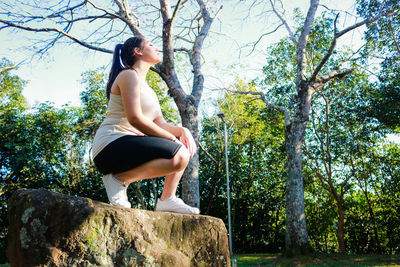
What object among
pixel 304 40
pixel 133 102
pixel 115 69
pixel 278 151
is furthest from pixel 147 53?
pixel 278 151

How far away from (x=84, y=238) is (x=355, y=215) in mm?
16310

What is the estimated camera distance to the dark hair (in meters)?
2.32

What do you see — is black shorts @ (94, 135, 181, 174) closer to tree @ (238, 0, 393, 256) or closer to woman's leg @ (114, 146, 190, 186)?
woman's leg @ (114, 146, 190, 186)

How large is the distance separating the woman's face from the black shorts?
0.67m

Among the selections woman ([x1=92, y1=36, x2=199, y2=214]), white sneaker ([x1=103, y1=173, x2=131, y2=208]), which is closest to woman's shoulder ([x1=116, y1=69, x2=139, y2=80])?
woman ([x1=92, y1=36, x2=199, y2=214])

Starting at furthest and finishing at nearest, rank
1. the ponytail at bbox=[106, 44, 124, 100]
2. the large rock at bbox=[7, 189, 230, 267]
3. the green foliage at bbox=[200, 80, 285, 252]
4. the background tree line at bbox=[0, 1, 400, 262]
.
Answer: the green foliage at bbox=[200, 80, 285, 252], the background tree line at bbox=[0, 1, 400, 262], the ponytail at bbox=[106, 44, 124, 100], the large rock at bbox=[7, 189, 230, 267]

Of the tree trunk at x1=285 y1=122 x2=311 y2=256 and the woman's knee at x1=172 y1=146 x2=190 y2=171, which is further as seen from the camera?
the tree trunk at x1=285 y1=122 x2=311 y2=256

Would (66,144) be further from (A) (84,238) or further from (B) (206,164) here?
(A) (84,238)

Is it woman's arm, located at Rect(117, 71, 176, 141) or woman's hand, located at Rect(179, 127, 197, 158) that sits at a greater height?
woman's arm, located at Rect(117, 71, 176, 141)

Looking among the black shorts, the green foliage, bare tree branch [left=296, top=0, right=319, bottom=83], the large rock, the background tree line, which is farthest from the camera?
the green foliage

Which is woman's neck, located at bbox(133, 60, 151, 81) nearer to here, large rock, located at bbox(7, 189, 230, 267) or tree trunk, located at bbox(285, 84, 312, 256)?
large rock, located at bbox(7, 189, 230, 267)

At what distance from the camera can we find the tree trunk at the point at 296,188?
8.76 m

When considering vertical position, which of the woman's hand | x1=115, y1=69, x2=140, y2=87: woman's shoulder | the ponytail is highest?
the ponytail

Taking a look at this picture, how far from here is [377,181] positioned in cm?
1412
